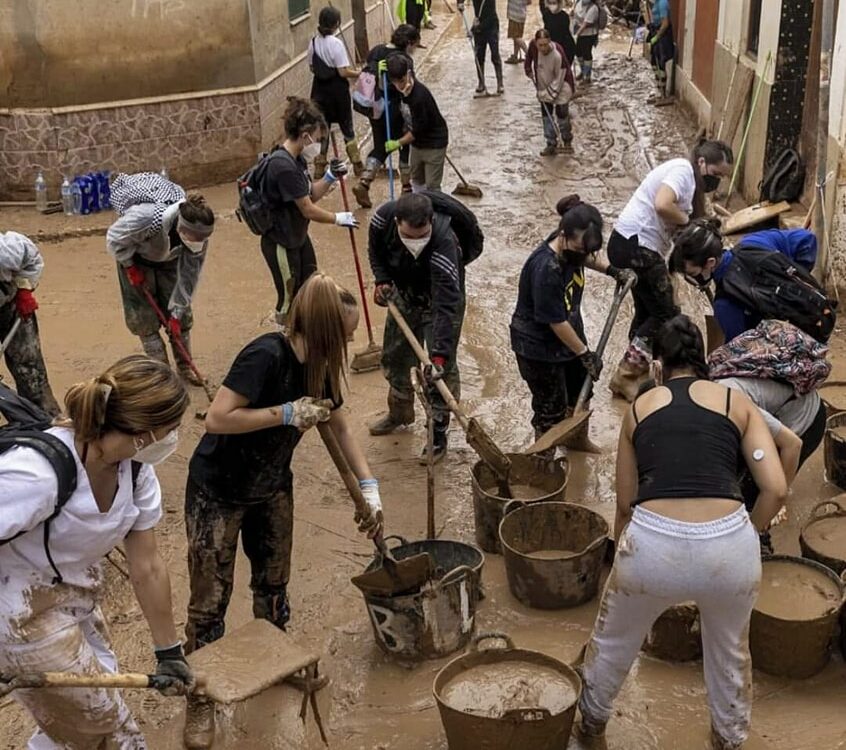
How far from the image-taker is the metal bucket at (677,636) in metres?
4.46

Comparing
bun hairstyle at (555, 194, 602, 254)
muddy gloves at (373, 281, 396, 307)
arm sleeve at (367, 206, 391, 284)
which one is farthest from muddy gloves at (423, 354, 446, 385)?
bun hairstyle at (555, 194, 602, 254)

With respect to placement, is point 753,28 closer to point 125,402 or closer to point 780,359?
point 780,359

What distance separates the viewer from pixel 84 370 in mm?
7898

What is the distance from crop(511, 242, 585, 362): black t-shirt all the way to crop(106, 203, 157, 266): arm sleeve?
7.78 feet

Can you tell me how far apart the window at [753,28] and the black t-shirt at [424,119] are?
388cm

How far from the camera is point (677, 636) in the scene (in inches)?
178

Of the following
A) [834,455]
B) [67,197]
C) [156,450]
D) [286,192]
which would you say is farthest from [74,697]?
[67,197]

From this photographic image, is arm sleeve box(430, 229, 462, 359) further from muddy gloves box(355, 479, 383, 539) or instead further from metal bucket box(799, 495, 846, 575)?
metal bucket box(799, 495, 846, 575)

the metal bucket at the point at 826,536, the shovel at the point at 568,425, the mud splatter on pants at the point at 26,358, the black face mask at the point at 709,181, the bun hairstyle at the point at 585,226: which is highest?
the bun hairstyle at the point at 585,226

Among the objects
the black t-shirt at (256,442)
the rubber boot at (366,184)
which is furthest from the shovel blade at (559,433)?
the rubber boot at (366,184)

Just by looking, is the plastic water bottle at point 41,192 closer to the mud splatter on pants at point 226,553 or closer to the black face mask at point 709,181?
the black face mask at point 709,181

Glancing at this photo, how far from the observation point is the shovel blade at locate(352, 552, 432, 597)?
4.58 metres

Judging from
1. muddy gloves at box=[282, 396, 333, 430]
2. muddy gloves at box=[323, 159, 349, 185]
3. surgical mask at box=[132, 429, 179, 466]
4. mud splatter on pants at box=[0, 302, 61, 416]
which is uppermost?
surgical mask at box=[132, 429, 179, 466]

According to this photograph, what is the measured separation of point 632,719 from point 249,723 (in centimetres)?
158
